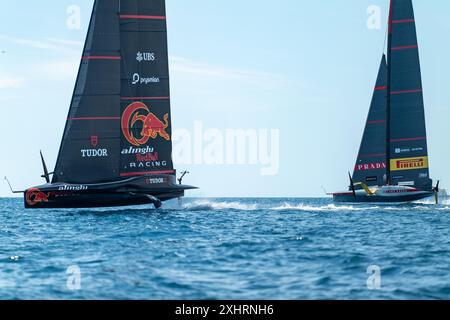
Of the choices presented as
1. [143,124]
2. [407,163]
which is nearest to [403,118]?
[407,163]

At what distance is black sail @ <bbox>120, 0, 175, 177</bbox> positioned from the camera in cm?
4094

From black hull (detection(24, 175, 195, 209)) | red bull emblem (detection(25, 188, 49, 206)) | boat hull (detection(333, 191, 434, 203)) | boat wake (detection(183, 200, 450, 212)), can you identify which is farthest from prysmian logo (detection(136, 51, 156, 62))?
boat hull (detection(333, 191, 434, 203))

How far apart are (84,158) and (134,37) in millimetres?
6875

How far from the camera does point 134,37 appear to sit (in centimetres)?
4094

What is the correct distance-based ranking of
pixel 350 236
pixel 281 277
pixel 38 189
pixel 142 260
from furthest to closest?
pixel 38 189
pixel 350 236
pixel 142 260
pixel 281 277

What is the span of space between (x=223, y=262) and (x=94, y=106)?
2332cm

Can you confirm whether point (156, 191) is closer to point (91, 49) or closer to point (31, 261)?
point (91, 49)

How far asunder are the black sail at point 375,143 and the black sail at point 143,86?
78.8 feet

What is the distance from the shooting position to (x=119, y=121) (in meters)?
40.2

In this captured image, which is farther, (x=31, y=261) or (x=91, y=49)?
(x=91, y=49)

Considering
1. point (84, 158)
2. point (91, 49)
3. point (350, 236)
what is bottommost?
point (350, 236)

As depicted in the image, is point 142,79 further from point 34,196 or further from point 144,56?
point 34,196
